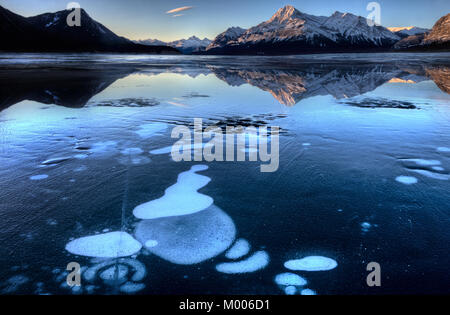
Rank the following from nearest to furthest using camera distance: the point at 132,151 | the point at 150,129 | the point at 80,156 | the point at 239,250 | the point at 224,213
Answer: the point at 239,250
the point at 224,213
the point at 80,156
the point at 132,151
the point at 150,129

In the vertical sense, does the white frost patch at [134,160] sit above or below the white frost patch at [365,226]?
above

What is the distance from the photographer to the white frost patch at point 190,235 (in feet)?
9.21

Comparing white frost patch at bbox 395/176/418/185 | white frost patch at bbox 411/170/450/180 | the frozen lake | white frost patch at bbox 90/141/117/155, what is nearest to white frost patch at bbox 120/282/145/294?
the frozen lake

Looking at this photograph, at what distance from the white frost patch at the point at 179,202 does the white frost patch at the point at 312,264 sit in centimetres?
138

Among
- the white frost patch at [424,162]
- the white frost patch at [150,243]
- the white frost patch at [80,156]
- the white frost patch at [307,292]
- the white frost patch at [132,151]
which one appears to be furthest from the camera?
the white frost patch at [132,151]

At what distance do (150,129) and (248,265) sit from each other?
5275 mm

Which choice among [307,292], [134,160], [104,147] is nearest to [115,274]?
[307,292]

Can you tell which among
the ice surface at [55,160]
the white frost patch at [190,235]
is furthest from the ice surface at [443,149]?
the ice surface at [55,160]

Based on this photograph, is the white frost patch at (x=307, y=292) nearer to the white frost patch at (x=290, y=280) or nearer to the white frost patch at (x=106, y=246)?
the white frost patch at (x=290, y=280)

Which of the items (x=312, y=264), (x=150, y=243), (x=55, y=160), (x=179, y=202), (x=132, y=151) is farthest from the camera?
(x=132, y=151)

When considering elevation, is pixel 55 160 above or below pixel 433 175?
above

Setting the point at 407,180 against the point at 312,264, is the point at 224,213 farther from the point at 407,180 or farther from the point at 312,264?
the point at 407,180

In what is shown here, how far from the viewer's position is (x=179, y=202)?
12.5 ft

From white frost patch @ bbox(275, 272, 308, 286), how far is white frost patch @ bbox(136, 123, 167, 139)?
4857mm
